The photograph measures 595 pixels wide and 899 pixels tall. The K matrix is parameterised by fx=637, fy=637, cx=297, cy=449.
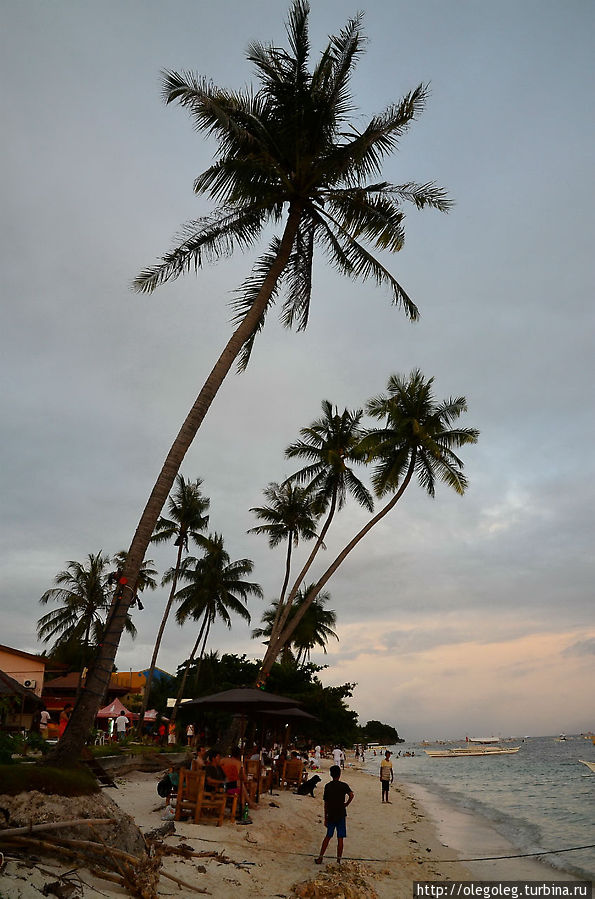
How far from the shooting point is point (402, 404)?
23891 mm

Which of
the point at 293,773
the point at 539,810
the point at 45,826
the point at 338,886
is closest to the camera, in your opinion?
the point at 45,826

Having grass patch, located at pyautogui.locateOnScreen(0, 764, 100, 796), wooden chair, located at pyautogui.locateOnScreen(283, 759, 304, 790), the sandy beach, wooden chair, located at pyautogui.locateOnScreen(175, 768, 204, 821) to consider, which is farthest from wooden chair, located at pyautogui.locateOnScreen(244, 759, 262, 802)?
grass patch, located at pyautogui.locateOnScreen(0, 764, 100, 796)

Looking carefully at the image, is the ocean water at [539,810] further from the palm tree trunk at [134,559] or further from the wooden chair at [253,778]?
the palm tree trunk at [134,559]

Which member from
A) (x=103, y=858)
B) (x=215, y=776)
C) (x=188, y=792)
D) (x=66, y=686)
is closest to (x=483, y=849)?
(x=215, y=776)

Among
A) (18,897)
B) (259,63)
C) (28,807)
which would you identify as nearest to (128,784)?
(28,807)

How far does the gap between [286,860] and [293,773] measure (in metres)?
9.55

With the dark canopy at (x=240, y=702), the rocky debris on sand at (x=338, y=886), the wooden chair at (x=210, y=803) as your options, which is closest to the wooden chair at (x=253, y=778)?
the dark canopy at (x=240, y=702)

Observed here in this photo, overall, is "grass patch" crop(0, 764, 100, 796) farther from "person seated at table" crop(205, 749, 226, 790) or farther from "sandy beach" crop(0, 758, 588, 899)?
"person seated at table" crop(205, 749, 226, 790)

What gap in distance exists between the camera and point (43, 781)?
649 cm

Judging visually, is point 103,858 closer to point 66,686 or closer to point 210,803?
point 210,803

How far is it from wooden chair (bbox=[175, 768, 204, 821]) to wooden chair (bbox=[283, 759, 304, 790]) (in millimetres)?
8002

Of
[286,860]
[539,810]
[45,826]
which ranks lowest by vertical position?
[539,810]

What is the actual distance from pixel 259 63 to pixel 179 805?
1352cm

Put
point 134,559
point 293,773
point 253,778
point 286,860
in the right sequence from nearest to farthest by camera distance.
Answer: point 134,559 → point 286,860 → point 253,778 → point 293,773
